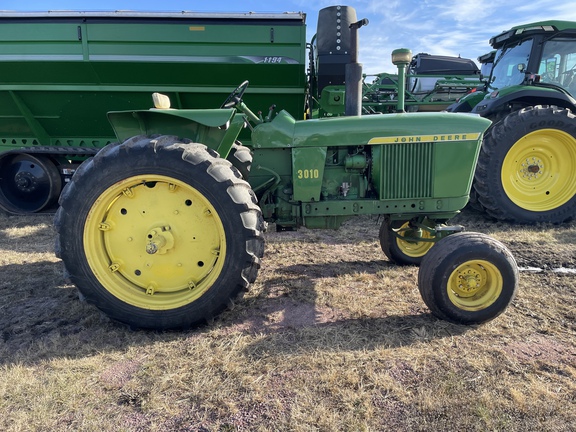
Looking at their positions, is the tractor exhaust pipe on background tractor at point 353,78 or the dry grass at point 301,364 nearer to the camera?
the dry grass at point 301,364

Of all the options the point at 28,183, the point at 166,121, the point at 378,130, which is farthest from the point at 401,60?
the point at 28,183

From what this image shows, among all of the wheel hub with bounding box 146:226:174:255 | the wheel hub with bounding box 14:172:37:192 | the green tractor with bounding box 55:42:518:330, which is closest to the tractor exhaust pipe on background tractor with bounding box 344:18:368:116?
the green tractor with bounding box 55:42:518:330

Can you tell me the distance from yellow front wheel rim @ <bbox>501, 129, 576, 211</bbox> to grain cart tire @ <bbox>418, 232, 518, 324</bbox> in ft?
10.6

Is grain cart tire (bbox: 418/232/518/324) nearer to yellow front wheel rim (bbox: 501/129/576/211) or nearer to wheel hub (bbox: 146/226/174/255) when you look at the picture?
wheel hub (bbox: 146/226/174/255)

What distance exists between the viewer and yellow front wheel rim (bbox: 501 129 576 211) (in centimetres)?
545

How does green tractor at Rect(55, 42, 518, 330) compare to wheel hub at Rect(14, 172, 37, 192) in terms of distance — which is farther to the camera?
wheel hub at Rect(14, 172, 37, 192)

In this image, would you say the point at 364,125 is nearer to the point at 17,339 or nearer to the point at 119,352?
the point at 119,352

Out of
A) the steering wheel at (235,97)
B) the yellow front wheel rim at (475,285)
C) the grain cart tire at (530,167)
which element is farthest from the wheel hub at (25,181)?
the grain cart tire at (530,167)

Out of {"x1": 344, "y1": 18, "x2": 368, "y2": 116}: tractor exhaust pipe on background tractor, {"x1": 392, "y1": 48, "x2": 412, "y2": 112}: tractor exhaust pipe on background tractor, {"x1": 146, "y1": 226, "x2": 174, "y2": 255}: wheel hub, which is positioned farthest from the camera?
{"x1": 392, "y1": 48, "x2": 412, "y2": 112}: tractor exhaust pipe on background tractor

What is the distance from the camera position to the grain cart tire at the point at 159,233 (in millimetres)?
2562

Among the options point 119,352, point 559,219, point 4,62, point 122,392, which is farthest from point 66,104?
point 559,219

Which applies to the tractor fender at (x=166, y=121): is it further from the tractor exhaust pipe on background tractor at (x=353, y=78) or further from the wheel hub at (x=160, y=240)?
the tractor exhaust pipe on background tractor at (x=353, y=78)

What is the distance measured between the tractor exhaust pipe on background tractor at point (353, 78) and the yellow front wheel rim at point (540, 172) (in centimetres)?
323

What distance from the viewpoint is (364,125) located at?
10.0ft
